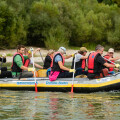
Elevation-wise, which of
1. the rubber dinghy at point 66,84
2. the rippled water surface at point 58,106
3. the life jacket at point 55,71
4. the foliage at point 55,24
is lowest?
the rippled water surface at point 58,106

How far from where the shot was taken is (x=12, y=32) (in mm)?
35125

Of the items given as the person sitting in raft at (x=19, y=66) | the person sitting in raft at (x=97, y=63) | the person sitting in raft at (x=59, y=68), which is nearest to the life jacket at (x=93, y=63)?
the person sitting in raft at (x=97, y=63)

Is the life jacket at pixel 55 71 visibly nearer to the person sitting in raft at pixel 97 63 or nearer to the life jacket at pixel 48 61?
the person sitting in raft at pixel 97 63

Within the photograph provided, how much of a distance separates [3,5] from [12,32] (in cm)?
264

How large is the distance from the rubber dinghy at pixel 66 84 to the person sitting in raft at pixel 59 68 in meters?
0.17

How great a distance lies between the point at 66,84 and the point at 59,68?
1.73ft

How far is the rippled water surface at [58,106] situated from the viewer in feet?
29.3

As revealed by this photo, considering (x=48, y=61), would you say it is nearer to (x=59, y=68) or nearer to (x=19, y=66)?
(x=19, y=66)

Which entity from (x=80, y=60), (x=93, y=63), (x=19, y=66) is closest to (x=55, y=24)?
(x=80, y=60)

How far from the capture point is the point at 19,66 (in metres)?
12.8

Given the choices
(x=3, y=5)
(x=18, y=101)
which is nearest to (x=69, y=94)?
(x=18, y=101)

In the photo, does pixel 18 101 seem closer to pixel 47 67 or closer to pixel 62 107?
pixel 62 107

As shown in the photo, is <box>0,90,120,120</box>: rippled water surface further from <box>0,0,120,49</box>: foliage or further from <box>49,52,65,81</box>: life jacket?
<box>0,0,120,49</box>: foliage

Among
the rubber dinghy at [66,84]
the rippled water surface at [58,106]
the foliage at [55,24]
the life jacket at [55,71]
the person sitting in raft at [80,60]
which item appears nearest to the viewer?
the rippled water surface at [58,106]
